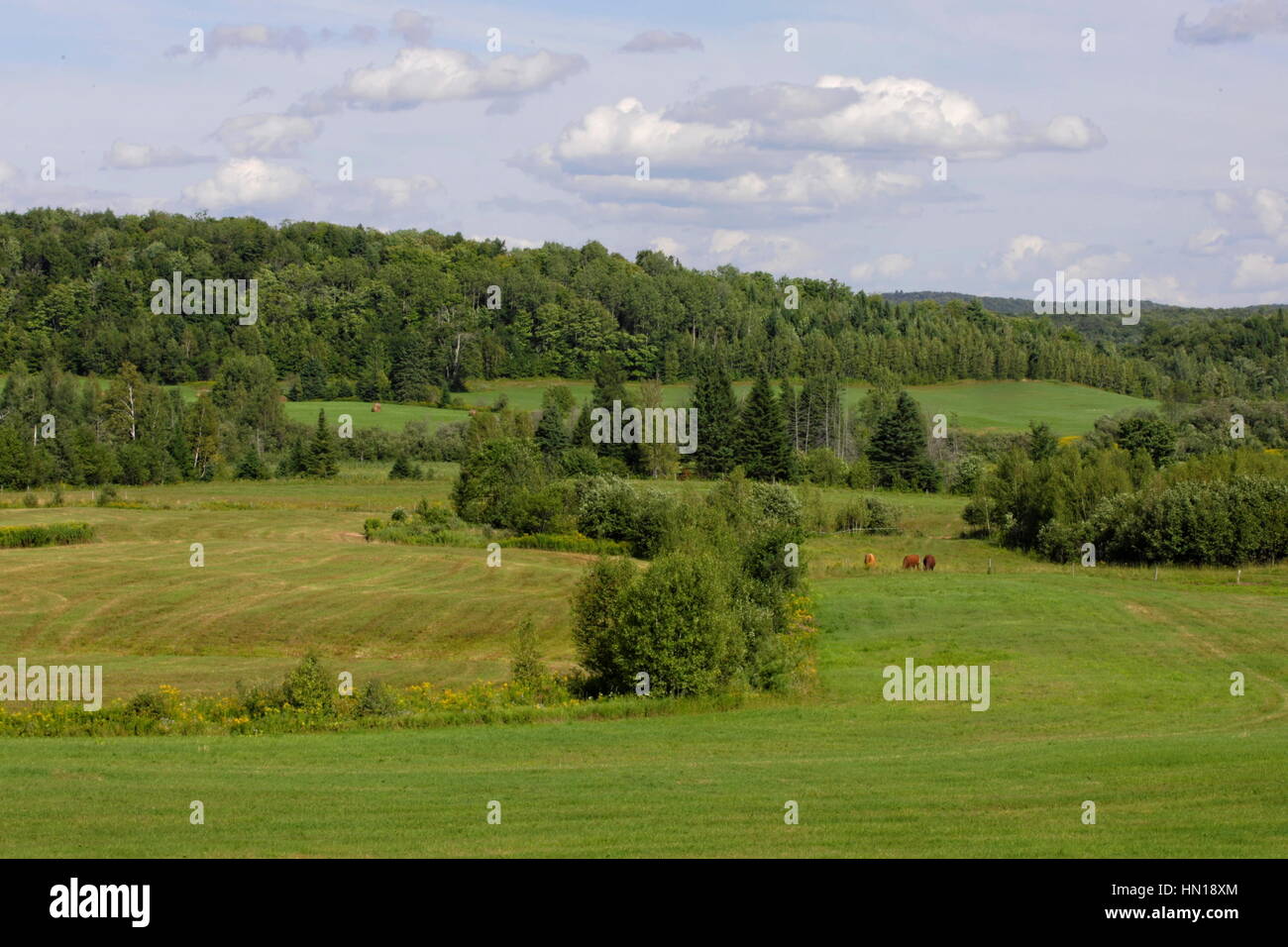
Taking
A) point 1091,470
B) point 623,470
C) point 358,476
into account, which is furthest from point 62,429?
point 1091,470

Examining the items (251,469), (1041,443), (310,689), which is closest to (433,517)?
(251,469)

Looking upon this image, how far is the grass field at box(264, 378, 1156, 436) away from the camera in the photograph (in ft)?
433

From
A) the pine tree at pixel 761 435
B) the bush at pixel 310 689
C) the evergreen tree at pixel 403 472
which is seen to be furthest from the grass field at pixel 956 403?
the bush at pixel 310 689

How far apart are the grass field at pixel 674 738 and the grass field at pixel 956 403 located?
70276 mm

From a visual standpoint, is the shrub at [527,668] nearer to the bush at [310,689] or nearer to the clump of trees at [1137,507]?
the bush at [310,689]

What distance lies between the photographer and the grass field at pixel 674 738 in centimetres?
1522

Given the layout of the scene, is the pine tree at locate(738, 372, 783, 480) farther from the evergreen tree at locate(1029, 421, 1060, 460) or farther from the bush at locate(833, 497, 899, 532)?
the evergreen tree at locate(1029, 421, 1060, 460)

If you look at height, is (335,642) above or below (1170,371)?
below

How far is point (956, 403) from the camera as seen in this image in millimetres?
147250

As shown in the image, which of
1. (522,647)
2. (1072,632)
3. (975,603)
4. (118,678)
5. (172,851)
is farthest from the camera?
(975,603)

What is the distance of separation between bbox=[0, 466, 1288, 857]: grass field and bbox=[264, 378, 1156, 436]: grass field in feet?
231
